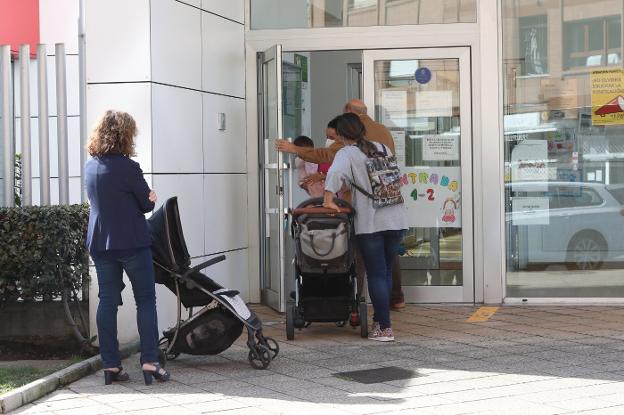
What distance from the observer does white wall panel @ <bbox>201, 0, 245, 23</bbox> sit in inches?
404

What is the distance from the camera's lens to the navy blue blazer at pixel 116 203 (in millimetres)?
7117

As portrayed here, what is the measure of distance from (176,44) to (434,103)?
2808mm

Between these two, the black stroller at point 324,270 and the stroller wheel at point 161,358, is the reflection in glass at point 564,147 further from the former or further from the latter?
the stroller wheel at point 161,358

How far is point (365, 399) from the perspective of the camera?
6777 millimetres

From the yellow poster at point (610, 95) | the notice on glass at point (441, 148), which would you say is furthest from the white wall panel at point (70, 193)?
the yellow poster at point (610, 95)

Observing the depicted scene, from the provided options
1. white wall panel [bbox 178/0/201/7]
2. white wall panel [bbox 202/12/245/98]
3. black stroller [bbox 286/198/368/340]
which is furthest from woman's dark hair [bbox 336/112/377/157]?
white wall panel [bbox 178/0/201/7]

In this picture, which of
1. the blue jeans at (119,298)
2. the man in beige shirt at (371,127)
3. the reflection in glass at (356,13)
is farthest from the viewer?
the reflection in glass at (356,13)

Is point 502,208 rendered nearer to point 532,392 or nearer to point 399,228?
point 399,228

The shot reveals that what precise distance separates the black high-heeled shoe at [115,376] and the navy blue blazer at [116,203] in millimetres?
854

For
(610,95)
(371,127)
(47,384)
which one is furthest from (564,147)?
(47,384)


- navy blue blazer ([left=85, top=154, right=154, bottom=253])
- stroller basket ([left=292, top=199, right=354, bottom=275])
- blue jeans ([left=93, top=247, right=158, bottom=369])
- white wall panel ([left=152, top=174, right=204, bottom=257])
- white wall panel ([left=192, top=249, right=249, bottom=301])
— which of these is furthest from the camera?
white wall panel ([left=192, top=249, right=249, bottom=301])

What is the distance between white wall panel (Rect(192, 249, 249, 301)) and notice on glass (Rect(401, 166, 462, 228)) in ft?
5.62

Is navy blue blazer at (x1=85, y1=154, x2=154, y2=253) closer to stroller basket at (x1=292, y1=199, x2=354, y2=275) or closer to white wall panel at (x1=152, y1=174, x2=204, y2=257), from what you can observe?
stroller basket at (x1=292, y1=199, x2=354, y2=275)

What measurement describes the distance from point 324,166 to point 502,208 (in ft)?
5.88
